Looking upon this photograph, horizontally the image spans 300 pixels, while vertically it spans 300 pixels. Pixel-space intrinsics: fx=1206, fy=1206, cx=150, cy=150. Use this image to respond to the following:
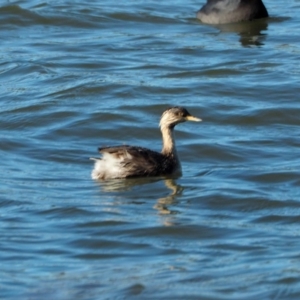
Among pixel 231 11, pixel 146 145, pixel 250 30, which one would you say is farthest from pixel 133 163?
pixel 231 11

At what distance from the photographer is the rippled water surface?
8.79 metres

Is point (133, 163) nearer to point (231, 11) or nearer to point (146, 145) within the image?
point (146, 145)

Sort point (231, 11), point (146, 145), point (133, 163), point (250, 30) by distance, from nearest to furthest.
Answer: point (133, 163)
point (146, 145)
point (250, 30)
point (231, 11)

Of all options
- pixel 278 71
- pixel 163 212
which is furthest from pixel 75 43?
pixel 163 212

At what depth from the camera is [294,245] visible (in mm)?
9336

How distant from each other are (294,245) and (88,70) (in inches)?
330

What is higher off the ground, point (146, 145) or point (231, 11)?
point (231, 11)

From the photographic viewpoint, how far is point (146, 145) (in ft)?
44.4

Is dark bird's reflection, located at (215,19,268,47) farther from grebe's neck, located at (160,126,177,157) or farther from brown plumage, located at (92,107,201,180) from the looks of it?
brown plumage, located at (92,107,201,180)

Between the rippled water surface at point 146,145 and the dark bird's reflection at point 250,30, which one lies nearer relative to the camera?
the rippled water surface at point 146,145

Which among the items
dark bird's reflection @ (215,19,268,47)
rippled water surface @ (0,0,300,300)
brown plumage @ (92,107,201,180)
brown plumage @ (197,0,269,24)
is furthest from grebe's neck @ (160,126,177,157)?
brown plumage @ (197,0,269,24)

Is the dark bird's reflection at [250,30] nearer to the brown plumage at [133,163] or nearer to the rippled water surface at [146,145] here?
the rippled water surface at [146,145]

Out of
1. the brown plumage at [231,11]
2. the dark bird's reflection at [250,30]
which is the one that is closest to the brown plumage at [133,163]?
the dark bird's reflection at [250,30]

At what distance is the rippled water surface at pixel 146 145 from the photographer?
28.8 ft
